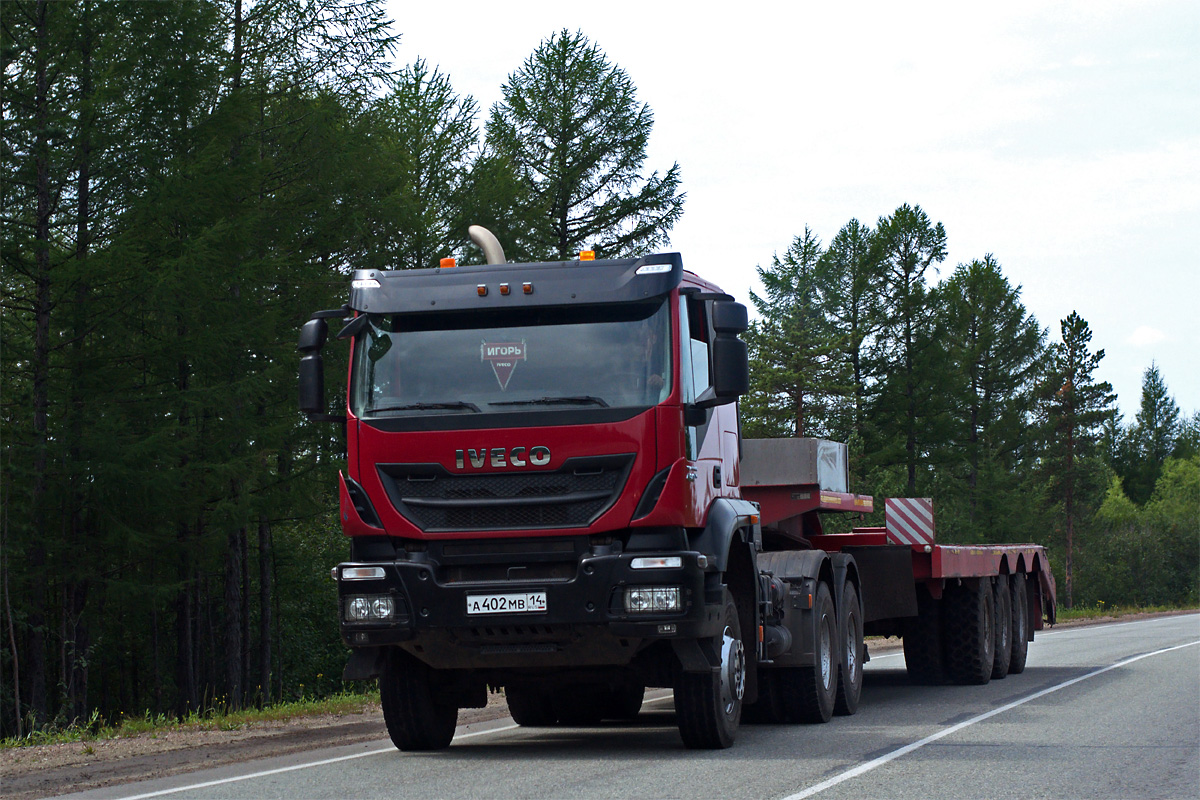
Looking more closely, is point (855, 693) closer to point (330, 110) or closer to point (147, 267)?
point (147, 267)

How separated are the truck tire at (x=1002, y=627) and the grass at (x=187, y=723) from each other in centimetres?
824

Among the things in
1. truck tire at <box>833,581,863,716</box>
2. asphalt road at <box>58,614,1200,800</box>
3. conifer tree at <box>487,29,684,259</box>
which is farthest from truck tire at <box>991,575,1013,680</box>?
conifer tree at <box>487,29,684,259</box>

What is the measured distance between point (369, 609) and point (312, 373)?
5.89ft

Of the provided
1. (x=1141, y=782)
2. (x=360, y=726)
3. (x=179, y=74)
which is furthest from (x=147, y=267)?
(x=1141, y=782)

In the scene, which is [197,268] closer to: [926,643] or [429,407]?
[429,407]

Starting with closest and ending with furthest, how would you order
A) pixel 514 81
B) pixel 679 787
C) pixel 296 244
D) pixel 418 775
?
pixel 679 787 → pixel 418 775 → pixel 296 244 → pixel 514 81

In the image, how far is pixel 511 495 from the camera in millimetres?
9344

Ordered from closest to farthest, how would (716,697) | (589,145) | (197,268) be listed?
(716,697) → (197,268) → (589,145)

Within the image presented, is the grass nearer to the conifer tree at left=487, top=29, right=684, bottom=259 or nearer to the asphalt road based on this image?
the asphalt road

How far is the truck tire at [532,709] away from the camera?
1288 centimetres

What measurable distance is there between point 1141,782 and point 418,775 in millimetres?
4512

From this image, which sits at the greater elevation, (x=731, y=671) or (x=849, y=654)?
(x=731, y=671)

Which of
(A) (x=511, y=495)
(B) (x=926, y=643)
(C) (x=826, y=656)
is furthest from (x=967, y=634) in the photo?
(A) (x=511, y=495)

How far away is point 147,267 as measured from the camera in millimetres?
18688
